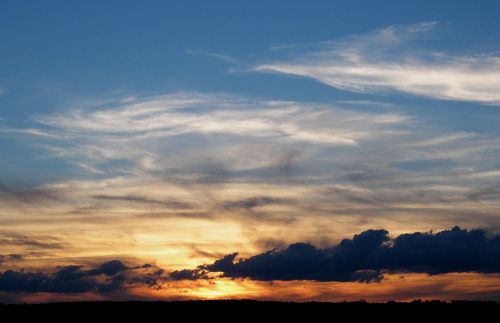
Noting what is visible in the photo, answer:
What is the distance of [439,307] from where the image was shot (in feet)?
399

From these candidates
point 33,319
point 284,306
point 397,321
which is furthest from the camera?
point 284,306

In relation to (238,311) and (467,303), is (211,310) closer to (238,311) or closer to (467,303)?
(238,311)

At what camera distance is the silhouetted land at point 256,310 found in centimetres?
11519

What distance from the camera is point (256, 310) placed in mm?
122562

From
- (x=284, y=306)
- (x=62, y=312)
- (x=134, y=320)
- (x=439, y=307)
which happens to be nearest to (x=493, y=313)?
(x=439, y=307)

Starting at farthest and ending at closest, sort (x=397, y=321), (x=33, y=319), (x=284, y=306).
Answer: (x=284, y=306) → (x=33, y=319) → (x=397, y=321)

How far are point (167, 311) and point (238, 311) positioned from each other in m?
9.74

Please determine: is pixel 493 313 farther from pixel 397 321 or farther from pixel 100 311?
pixel 100 311

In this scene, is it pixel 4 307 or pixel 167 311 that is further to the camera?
pixel 4 307

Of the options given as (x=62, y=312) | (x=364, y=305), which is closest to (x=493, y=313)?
(x=364, y=305)

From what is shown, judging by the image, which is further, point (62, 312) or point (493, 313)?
point (62, 312)

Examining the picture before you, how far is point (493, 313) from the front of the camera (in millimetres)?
115062

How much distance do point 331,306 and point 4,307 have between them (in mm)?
47931

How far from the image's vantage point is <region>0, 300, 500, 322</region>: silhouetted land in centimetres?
11519
